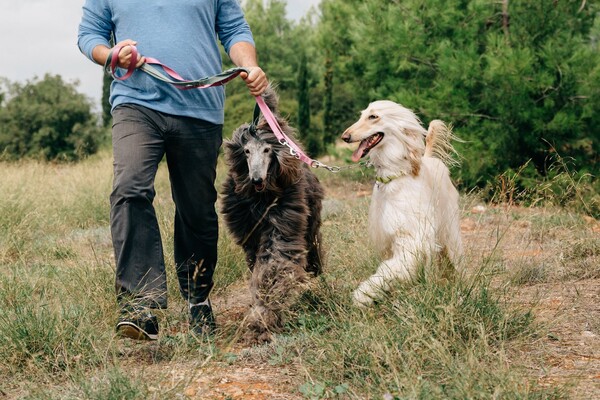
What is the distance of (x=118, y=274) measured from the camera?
13.8 ft

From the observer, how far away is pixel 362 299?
173 inches

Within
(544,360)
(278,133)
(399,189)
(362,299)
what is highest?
(278,133)

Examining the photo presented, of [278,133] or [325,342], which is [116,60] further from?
[325,342]

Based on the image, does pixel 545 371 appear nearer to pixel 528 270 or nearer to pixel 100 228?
pixel 528 270

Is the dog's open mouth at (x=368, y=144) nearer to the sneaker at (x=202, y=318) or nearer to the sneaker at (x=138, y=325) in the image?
the sneaker at (x=202, y=318)

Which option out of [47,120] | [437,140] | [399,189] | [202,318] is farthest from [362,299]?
[47,120]

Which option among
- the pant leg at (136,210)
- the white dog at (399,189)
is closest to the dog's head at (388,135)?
the white dog at (399,189)

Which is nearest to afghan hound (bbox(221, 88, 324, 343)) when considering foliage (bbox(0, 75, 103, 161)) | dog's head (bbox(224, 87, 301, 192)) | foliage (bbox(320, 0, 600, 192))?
dog's head (bbox(224, 87, 301, 192))

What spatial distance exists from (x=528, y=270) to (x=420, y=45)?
22.4 ft

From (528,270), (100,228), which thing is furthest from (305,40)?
(528,270)

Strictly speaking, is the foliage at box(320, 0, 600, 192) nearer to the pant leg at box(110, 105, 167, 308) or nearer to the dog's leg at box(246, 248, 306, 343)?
the dog's leg at box(246, 248, 306, 343)

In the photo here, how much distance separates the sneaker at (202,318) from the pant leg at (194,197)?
0.05 m

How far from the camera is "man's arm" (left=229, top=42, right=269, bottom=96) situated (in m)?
4.39

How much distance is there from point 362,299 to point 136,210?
1.43 meters
